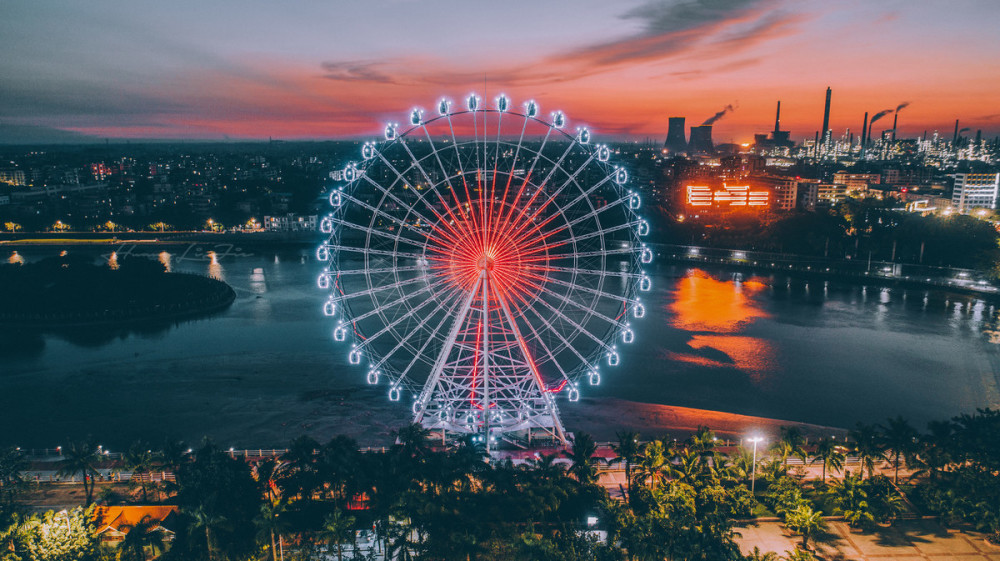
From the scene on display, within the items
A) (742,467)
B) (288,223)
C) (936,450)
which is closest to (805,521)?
(742,467)

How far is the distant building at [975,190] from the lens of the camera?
84000mm

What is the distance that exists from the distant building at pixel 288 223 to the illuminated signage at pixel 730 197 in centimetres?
5474

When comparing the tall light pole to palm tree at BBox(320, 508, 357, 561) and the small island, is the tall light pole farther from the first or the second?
the small island

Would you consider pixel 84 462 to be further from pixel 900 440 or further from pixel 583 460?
pixel 900 440

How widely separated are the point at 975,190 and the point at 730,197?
33.1m

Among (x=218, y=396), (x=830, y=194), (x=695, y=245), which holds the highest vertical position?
(x=830, y=194)

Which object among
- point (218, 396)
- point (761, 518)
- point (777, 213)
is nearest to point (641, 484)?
point (761, 518)

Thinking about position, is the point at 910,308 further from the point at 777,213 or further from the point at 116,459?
the point at 116,459

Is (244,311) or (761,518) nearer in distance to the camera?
(761,518)

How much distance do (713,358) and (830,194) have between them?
86002 millimetres

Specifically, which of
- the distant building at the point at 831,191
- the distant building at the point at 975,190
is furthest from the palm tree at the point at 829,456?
the distant building at the point at 831,191

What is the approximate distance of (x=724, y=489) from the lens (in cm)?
1552

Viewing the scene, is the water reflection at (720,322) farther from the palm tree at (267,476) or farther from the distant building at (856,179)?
the distant building at (856,179)

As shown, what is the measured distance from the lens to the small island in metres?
38.9
